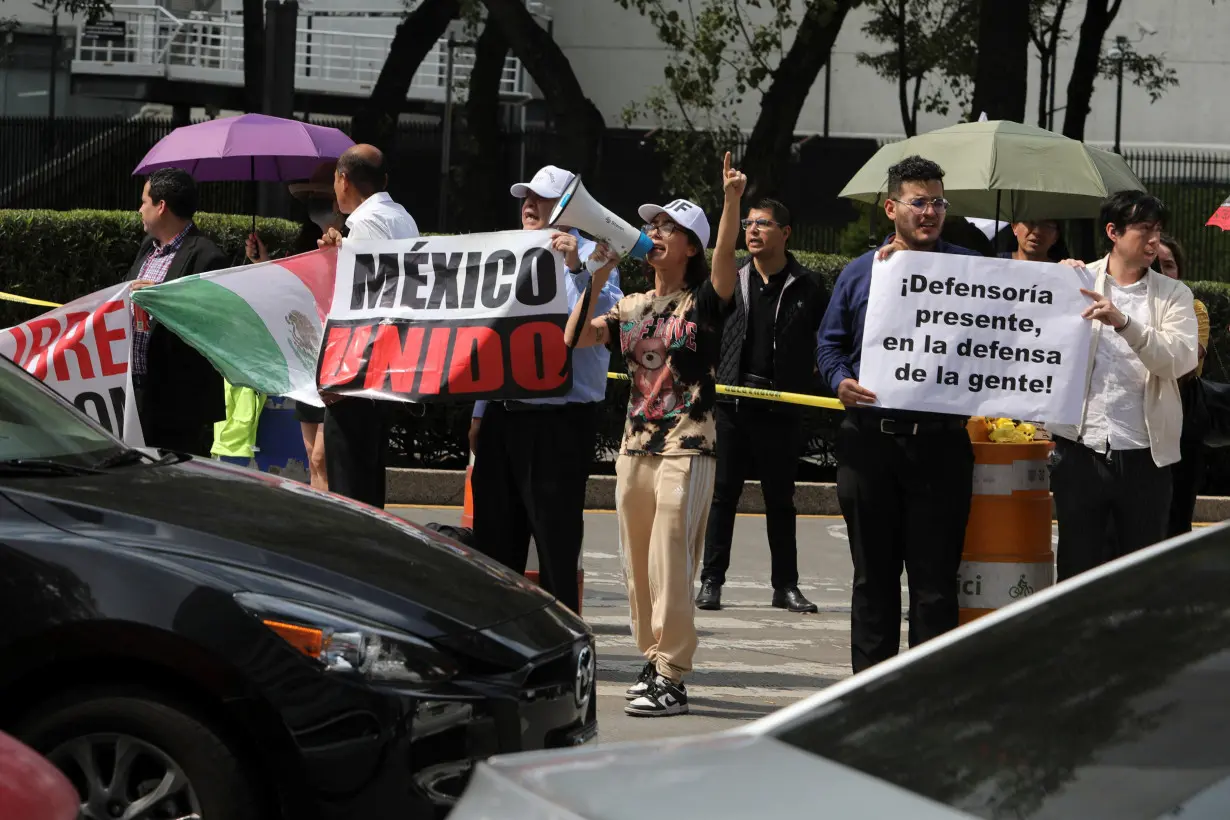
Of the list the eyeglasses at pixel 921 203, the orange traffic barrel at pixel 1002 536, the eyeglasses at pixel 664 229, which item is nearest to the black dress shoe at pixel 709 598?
the orange traffic barrel at pixel 1002 536

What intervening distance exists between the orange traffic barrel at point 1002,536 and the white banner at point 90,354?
358 centimetres

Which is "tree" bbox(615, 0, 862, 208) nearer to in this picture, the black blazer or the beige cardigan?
the black blazer

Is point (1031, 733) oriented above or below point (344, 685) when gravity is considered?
above

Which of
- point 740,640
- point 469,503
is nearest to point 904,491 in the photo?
point 469,503

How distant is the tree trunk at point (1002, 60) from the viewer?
15.5 meters

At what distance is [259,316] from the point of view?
7949 millimetres

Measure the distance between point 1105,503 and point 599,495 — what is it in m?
7.43

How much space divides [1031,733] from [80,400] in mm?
6192

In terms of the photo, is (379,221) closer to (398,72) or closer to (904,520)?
(904,520)

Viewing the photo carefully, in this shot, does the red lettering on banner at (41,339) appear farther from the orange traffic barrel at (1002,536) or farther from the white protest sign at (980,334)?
the orange traffic barrel at (1002,536)

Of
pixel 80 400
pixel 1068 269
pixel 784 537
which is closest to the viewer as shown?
pixel 1068 269

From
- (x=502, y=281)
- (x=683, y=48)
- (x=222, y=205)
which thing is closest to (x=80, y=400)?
(x=502, y=281)

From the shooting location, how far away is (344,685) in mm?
4141

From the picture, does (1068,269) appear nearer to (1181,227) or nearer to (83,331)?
(83,331)
